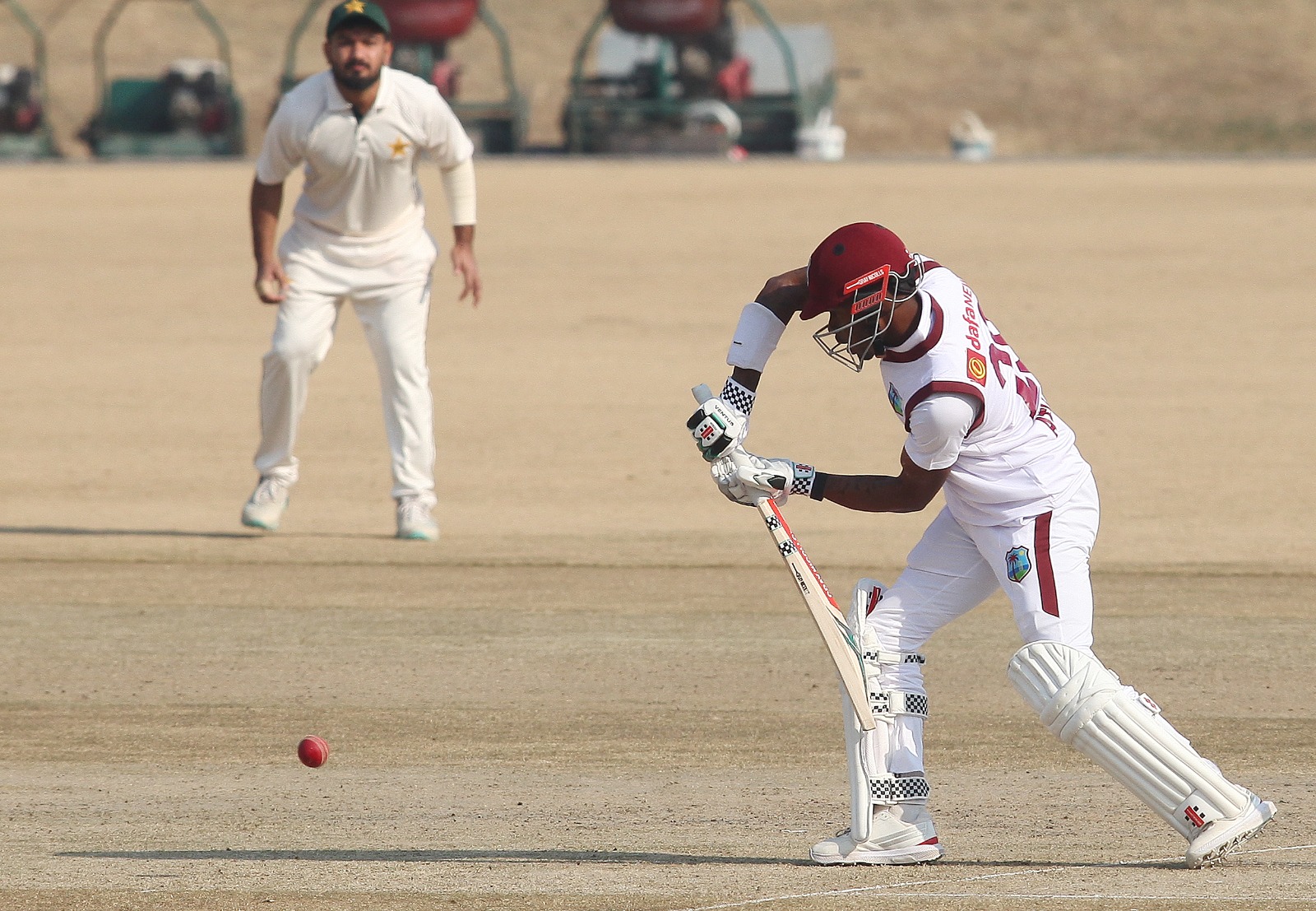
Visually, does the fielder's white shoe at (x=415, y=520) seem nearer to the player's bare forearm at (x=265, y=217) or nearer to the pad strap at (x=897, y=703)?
the player's bare forearm at (x=265, y=217)

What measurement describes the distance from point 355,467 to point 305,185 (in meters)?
2.81

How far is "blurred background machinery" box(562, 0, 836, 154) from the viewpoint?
2414cm

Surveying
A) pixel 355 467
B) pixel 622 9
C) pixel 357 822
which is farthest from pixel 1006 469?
pixel 622 9

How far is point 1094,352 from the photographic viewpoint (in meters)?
14.9

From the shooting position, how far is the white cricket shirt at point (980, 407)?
520 cm

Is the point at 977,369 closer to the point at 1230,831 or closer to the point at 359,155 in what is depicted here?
the point at 1230,831

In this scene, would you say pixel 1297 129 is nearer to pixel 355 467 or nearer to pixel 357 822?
pixel 355 467

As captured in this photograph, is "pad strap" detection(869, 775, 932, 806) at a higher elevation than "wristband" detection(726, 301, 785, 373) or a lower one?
lower

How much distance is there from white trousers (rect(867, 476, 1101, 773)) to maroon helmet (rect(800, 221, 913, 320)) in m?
0.79

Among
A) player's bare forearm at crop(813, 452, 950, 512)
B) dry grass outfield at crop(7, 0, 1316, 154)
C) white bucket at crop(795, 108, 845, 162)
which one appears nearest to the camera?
player's bare forearm at crop(813, 452, 950, 512)

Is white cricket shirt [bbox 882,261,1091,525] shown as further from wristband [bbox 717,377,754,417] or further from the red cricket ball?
the red cricket ball

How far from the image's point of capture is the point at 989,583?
560 cm

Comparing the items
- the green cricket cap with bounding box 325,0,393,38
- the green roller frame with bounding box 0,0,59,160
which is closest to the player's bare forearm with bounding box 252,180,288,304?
the green cricket cap with bounding box 325,0,393,38

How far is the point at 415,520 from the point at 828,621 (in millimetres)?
4893
